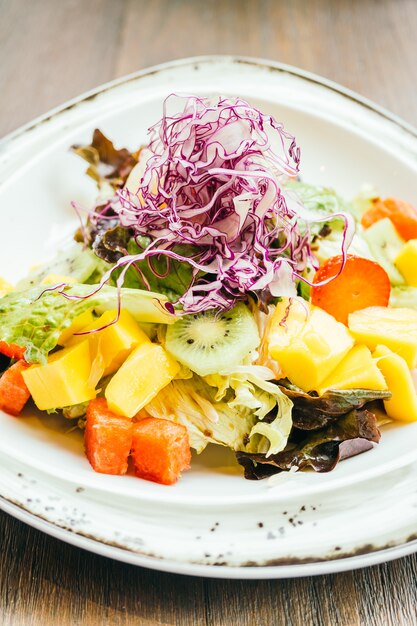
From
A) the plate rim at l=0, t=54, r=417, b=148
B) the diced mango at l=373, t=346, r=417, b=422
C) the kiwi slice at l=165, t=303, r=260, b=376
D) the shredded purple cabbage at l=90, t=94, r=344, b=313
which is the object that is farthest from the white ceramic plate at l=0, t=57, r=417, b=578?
the shredded purple cabbage at l=90, t=94, r=344, b=313

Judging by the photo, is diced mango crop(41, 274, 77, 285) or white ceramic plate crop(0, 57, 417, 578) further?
diced mango crop(41, 274, 77, 285)

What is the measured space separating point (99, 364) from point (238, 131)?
100 cm

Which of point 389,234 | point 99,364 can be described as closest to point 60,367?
point 99,364

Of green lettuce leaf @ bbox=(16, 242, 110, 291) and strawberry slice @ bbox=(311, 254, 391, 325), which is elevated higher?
green lettuce leaf @ bbox=(16, 242, 110, 291)

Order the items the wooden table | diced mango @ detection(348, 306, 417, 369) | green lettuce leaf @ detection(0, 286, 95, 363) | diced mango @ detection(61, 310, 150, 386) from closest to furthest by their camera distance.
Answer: the wooden table < green lettuce leaf @ detection(0, 286, 95, 363) < diced mango @ detection(61, 310, 150, 386) < diced mango @ detection(348, 306, 417, 369)

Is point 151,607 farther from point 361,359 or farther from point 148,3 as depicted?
point 148,3

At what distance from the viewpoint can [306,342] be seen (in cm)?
246

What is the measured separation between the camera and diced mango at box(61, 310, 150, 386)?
2.41m

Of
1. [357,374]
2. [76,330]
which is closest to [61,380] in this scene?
[76,330]

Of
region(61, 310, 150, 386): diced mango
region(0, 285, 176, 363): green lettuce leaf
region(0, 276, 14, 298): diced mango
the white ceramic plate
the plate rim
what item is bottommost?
the white ceramic plate

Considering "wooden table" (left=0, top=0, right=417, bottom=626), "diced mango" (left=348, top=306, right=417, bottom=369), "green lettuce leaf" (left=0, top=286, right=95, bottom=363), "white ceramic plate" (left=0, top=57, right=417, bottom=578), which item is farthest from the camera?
"diced mango" (left=348, top=306, right=417, bottom=369)

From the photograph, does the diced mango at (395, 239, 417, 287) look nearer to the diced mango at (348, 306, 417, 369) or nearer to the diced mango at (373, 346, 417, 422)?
the diced mango at (348, 306, 417, 369)

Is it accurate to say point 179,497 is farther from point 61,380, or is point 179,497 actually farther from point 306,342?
point 306,342

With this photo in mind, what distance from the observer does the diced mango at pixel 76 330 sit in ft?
8.04
